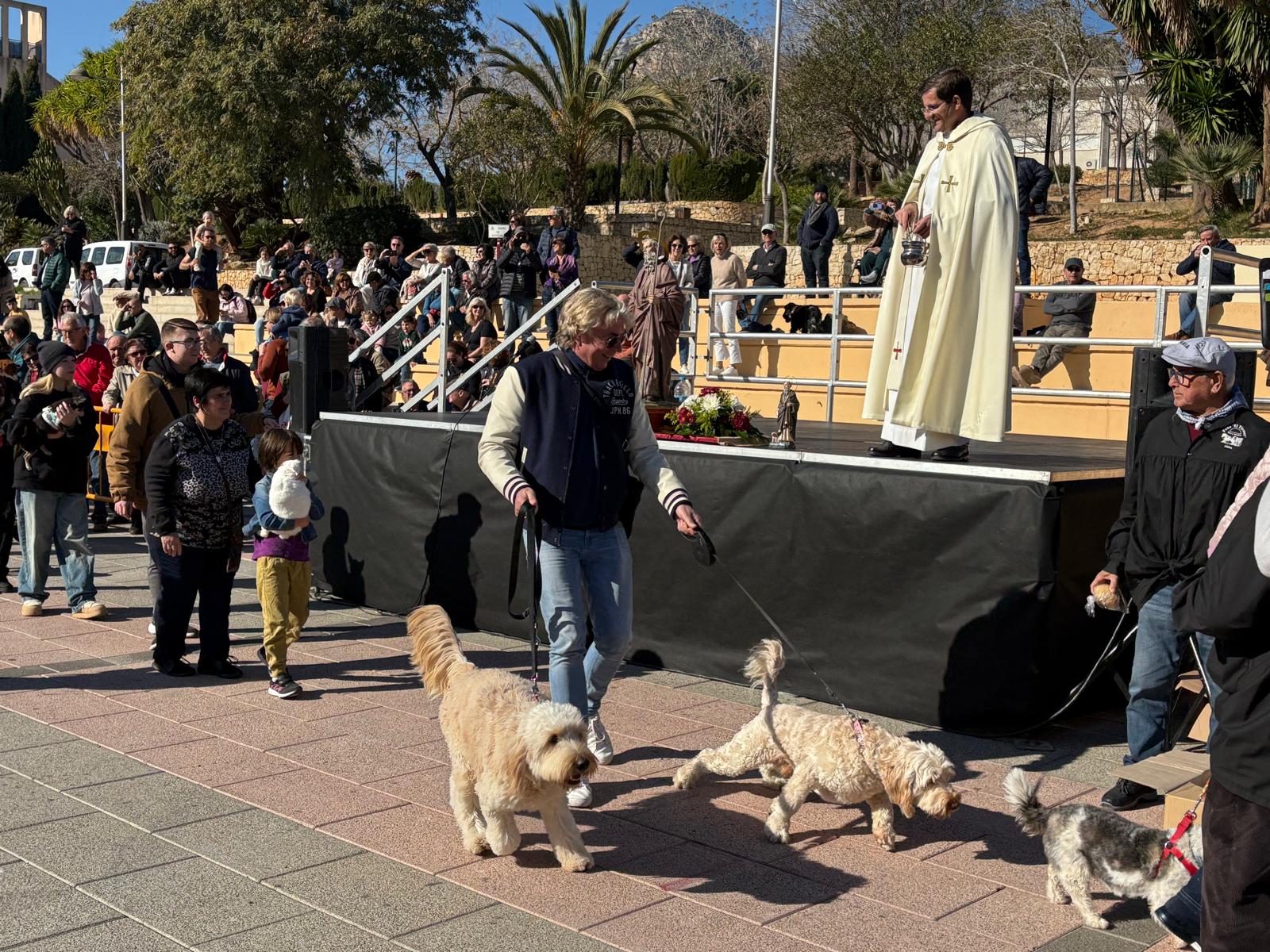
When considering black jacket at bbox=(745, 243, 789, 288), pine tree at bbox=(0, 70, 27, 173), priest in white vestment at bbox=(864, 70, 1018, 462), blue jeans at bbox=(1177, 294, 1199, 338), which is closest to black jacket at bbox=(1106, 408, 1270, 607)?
priest in white vestment at bbox=(864, 70, 1018, 462)

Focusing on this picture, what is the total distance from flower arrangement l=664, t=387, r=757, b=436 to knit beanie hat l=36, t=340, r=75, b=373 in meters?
4.55

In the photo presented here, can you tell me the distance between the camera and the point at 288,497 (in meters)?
7.45

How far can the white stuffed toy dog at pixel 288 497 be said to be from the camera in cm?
744

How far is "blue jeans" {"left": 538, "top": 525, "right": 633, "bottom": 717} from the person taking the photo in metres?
5.41

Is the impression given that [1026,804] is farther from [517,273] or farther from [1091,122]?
[1091,122]

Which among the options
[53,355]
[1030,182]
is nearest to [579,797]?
[53,355]

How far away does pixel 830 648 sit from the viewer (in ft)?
22.9

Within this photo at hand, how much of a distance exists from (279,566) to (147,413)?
1.50 meters

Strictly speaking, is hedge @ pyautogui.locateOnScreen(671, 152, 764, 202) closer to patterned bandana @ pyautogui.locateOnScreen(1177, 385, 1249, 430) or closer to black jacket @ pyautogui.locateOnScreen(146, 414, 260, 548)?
→ black jacket @ pyautogui.locateOnScreen(146, 414, 260, 548)

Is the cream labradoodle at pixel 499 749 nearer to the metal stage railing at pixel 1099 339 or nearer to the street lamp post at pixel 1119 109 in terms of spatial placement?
the metal stage railing at pixel 1099 339

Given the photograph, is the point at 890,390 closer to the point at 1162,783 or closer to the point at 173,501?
the point at 1162,783

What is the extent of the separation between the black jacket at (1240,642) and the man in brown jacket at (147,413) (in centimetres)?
649

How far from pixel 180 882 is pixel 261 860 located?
310 mm

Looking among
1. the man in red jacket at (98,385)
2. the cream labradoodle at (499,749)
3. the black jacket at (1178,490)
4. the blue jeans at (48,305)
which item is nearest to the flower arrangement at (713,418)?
the black jacket at (1178,490)
